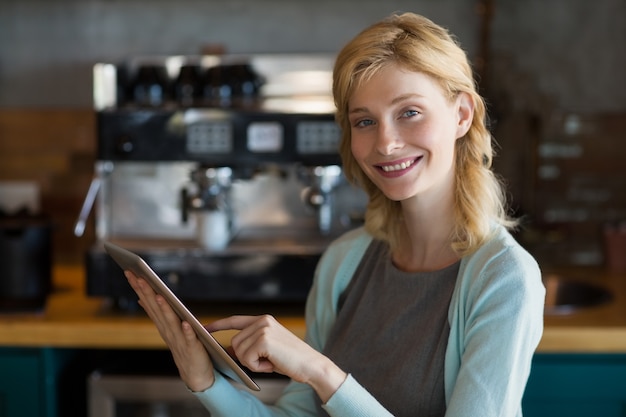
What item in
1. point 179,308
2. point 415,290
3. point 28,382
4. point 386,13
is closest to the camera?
point 179,308

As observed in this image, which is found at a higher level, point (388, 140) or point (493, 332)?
point (388, 140)

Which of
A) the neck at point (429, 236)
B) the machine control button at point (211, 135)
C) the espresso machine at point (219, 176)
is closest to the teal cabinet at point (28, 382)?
the espresso machine at point (219, 176)

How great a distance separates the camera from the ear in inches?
61.9

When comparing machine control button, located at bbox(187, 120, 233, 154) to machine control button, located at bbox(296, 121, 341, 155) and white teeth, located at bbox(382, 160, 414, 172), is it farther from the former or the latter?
white teeth, located at bbox(382, 160, 414, 172)

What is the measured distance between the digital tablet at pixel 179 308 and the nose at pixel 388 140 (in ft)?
→ 1.36

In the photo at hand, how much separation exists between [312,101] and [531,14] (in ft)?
2.65

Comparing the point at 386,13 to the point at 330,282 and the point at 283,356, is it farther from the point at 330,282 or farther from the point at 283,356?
the point at 283,356

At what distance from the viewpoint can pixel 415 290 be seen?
1630mm

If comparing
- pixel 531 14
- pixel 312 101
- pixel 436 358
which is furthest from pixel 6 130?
pixel 436 358

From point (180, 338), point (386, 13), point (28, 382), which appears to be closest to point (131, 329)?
point (28, 382)

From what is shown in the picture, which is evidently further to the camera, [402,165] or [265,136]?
[265,136]

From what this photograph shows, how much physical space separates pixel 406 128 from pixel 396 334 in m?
0.36

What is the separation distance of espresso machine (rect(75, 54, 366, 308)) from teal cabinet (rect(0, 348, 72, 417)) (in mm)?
215

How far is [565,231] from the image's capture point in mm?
2938
